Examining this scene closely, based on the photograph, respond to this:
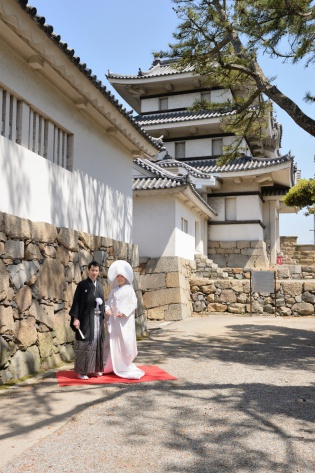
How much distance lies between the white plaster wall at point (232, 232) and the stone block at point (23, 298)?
15522 millimetres

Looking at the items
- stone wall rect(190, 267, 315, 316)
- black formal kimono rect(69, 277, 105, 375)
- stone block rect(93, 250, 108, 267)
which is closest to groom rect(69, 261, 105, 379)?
black formal kimono rect(69, 277, 105, 375)

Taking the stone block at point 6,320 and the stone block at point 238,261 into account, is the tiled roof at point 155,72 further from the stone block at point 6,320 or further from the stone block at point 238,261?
the stone block at point 6,320

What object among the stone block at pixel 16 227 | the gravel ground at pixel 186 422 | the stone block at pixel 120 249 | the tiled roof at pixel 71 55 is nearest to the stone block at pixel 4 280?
the stone block at pixel 16 227

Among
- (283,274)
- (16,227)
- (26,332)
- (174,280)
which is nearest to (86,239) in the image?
(16,227)

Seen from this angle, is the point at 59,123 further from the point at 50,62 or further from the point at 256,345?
the point at 256,345

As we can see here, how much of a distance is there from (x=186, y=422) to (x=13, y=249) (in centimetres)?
338

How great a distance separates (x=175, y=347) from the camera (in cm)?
945

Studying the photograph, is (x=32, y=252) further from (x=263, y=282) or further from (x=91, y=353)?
(x=263, y=282)

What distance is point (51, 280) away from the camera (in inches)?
293

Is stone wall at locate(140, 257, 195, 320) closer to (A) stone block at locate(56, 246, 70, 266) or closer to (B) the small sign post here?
(B) the small sign post

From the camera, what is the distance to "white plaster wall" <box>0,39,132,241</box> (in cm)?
667

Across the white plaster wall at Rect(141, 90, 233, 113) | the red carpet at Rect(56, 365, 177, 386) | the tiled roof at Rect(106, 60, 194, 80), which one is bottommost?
the red carpet at Rect(56, 365, 177, 386)

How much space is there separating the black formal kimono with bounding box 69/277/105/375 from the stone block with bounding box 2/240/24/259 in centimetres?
99

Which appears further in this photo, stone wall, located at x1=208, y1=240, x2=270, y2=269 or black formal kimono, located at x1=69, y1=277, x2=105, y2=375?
stone wall, located at x1=208, y1=240, x2=270, y2=269
